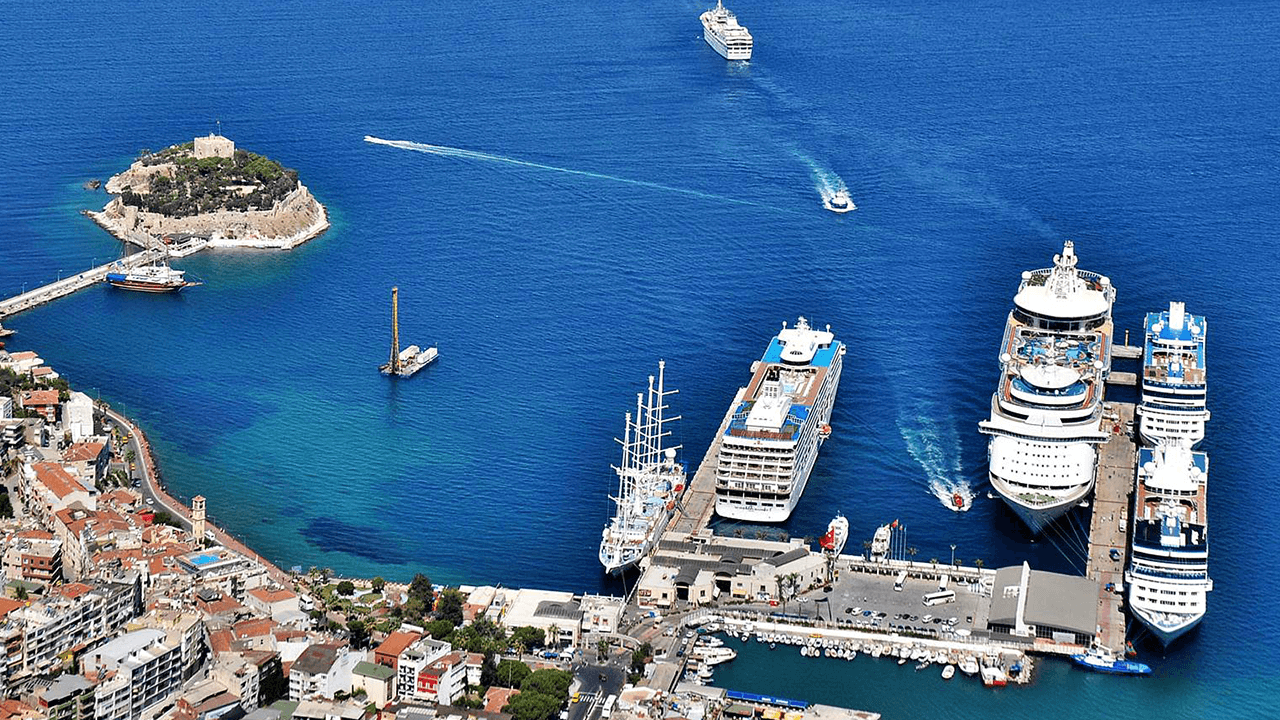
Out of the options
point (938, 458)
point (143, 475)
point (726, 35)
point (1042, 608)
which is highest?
point (726, 35)

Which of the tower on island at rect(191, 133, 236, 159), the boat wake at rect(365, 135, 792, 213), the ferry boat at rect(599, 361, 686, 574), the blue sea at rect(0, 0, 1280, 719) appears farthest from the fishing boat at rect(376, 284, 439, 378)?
the tower on island at rect(191, 133, 236, 159)

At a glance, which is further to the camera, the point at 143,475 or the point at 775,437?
the point at 143,475

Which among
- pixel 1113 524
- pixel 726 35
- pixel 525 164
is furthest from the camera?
pixel 726 35

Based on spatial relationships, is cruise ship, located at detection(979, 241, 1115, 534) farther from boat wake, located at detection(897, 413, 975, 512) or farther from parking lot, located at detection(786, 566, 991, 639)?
parking lot, located at detection(786, 566, 991, 639)

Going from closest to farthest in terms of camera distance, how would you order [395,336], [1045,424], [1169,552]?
[1169,552] < [1045,424] < [395,336]

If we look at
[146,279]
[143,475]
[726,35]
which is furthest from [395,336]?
[726,35]

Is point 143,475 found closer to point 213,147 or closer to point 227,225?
point 227,225

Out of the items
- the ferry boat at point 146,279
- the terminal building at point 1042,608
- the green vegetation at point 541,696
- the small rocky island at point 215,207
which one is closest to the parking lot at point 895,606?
the terminal building at point 1042,608
